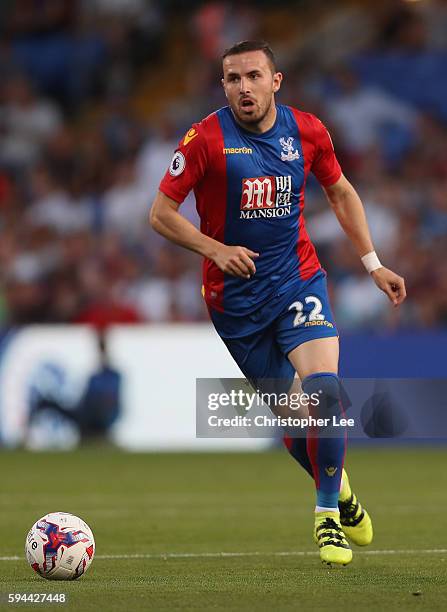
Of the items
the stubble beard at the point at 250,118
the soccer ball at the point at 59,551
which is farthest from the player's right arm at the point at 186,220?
the soccer ball at the point at 59,551

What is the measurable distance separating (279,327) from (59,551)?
5.71 feet

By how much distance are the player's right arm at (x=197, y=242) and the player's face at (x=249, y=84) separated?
613mm

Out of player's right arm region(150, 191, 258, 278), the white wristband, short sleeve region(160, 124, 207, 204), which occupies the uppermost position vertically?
short sleeve region(160, 124, 207, 204)

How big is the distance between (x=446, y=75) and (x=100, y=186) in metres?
4.71

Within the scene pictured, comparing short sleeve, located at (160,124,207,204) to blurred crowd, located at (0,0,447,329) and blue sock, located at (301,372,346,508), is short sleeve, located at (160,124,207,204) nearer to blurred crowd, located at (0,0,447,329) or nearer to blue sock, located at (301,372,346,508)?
blue sock, located at (301,372,346,508)

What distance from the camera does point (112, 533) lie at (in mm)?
8695

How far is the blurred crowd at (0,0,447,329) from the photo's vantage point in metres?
16.8

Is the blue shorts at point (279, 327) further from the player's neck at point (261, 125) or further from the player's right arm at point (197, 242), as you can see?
the player's neck at point (261, 125)

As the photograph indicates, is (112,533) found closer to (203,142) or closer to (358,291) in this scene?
(203,142)

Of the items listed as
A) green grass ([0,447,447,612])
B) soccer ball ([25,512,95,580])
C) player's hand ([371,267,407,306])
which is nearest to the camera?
green grass ([0,447,447,612])

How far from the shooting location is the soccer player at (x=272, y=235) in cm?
710

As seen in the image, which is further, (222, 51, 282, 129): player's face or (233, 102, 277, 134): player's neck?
(233, 102, 277, 134): player's neck

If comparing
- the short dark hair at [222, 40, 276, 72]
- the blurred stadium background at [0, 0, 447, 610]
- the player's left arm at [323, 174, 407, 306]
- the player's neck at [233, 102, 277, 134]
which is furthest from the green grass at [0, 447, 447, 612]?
the short dark hair at [222, 40, 276, 72]

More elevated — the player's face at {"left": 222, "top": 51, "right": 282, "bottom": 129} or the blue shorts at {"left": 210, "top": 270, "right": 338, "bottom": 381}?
the player's face at {"left": 222, "top": 51, "right": 282, "bottom": 129}
